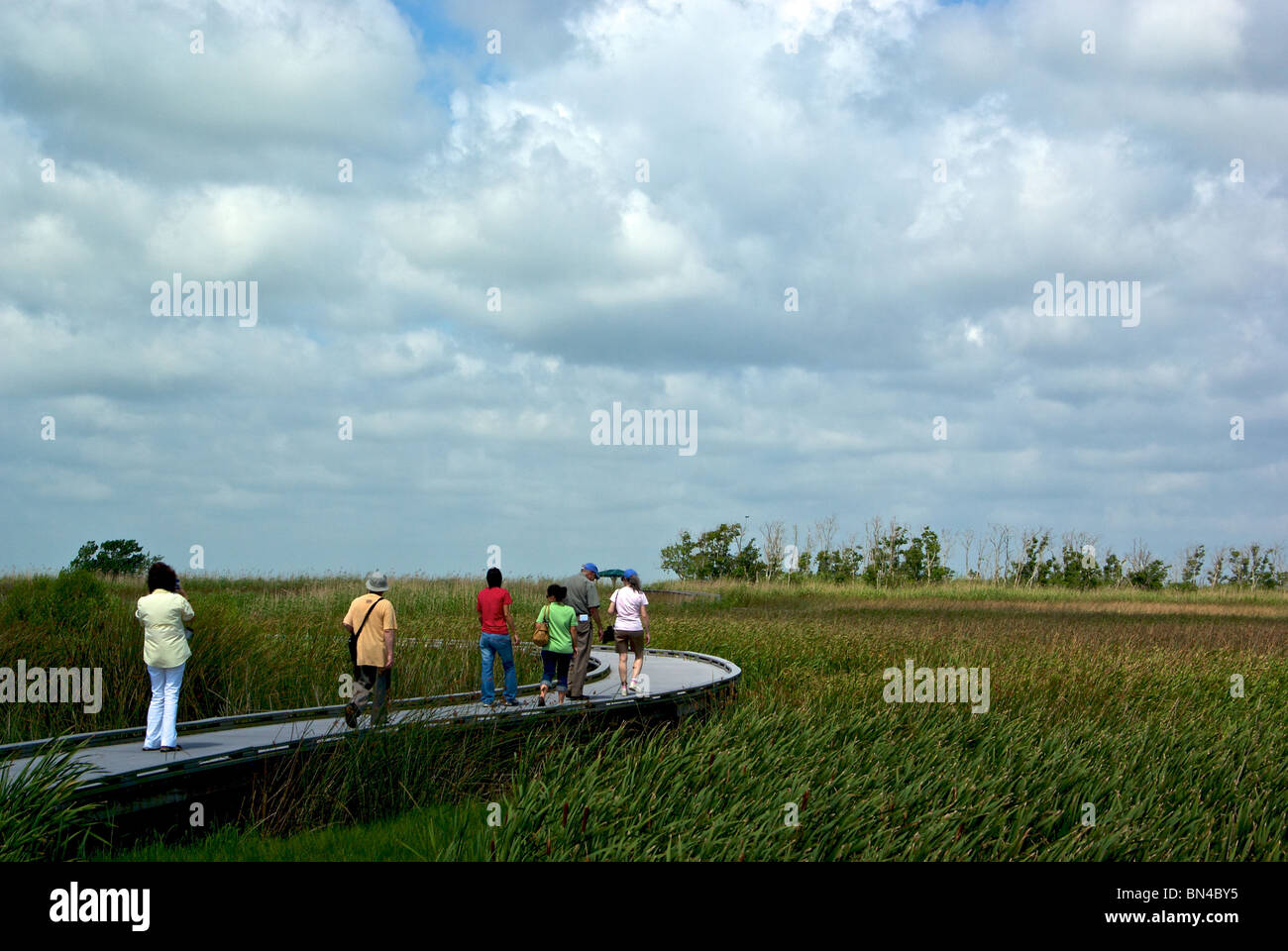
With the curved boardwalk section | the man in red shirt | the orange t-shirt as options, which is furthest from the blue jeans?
the orange t-shirt

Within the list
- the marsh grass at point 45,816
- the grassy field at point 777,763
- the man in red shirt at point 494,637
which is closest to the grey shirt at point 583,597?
the man in red shirt at point 494,637

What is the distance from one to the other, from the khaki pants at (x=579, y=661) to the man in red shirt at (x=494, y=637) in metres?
0.87

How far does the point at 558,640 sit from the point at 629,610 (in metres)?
1.49

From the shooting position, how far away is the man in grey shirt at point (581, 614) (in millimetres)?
14547

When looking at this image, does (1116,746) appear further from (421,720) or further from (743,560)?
(743,560)

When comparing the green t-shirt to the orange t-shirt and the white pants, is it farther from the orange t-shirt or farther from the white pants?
the white pants

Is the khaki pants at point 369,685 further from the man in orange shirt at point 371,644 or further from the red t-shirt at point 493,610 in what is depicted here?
the red t-shirt at point 493,610

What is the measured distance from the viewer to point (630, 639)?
15.6 meters

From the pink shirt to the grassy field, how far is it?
1880 millimetres

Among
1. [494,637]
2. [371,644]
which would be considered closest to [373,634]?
[371,644]

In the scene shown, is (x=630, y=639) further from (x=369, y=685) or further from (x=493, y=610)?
(x=369, y=685)

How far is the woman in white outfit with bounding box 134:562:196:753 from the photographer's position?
10.0 meters
